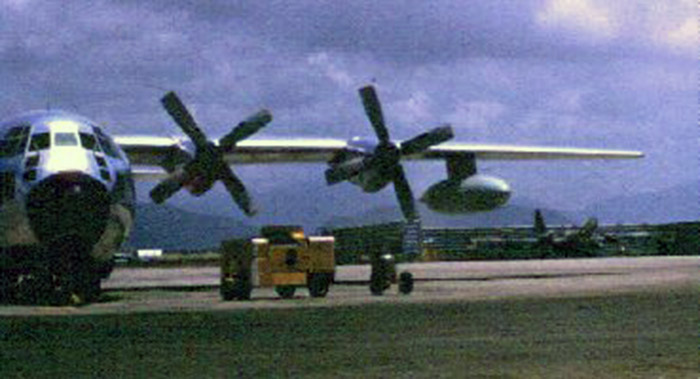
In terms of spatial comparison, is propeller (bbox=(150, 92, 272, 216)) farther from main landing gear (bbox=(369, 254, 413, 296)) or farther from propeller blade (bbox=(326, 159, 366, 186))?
main landing gear (bbox=(369, 254, 413, 296))

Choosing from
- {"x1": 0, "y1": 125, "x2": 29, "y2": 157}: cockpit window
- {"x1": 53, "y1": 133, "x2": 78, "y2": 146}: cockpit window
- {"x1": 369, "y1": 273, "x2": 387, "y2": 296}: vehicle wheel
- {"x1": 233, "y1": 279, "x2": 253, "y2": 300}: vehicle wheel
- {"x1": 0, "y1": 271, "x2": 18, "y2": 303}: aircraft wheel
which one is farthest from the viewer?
{"x1": 369, "y1": 273, "x2": 387, "y2": 296}: vehicle wheel

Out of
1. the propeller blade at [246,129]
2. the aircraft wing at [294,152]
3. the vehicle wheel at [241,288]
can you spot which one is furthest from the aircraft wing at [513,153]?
the vehicle wheel at [241,288]

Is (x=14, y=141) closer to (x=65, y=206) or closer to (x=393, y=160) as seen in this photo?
(x=65, y=206)

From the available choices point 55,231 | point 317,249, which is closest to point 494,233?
point 317,249

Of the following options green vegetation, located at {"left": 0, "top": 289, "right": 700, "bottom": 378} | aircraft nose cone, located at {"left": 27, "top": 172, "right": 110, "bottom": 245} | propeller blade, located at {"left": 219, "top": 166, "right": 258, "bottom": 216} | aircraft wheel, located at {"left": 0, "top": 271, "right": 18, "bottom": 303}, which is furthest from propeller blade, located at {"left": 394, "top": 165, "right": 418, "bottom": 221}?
green vegetation, located at {"left": 0, "top": 289, "right": 700, "bottom": 378}

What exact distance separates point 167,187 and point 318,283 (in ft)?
25.4

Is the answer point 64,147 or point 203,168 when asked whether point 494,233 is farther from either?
point 64,147

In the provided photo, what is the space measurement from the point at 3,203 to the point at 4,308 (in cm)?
255

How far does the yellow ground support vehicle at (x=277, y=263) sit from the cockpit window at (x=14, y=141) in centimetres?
625

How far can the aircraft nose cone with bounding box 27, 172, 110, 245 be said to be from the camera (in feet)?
68.1

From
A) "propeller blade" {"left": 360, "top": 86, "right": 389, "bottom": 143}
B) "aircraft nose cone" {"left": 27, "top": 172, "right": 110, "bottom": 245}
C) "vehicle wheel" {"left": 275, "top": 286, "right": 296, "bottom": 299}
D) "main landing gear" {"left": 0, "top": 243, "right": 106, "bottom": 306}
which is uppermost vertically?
"propeller blade" {"left": 360, "top": 86, "right": 389, "bottom": 143}

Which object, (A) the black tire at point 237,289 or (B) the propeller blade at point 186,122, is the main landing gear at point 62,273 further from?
(B) the propeller blade at point 186,122

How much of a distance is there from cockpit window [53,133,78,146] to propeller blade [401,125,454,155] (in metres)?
15.0

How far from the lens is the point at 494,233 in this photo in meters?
103
